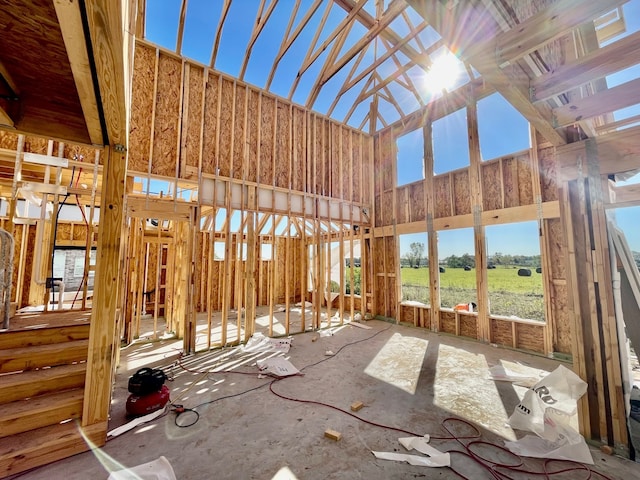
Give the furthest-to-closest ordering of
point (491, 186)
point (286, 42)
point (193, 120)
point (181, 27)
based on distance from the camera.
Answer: point (491, 186) → point (286, 42) → point (193, 120) → point (181, 27)

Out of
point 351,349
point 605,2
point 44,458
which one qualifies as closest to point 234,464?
point 44,458

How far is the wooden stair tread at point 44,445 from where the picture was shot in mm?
2133

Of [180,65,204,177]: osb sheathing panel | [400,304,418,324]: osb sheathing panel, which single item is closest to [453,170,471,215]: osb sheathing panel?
[400,304,418,324]: osb sheathing panel

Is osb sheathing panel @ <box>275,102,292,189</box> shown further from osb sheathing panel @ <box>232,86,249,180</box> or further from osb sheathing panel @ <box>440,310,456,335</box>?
osb sheathing panel @ <box>440,310,456,335</box>

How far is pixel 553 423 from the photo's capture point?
2514 millimetres

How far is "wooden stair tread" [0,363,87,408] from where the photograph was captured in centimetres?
246

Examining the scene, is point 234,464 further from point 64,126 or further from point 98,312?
point 64,126

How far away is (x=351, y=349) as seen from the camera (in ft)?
17.9

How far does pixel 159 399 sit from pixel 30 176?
5.66m

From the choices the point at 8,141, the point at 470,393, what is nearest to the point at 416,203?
the point at 470,393

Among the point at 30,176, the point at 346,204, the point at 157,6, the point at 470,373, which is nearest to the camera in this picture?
Answer: the point at 470,373

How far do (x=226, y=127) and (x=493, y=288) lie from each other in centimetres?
1810

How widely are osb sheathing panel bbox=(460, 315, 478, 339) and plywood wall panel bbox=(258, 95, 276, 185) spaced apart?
233 inches

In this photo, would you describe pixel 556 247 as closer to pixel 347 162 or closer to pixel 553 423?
pixel 553 423
